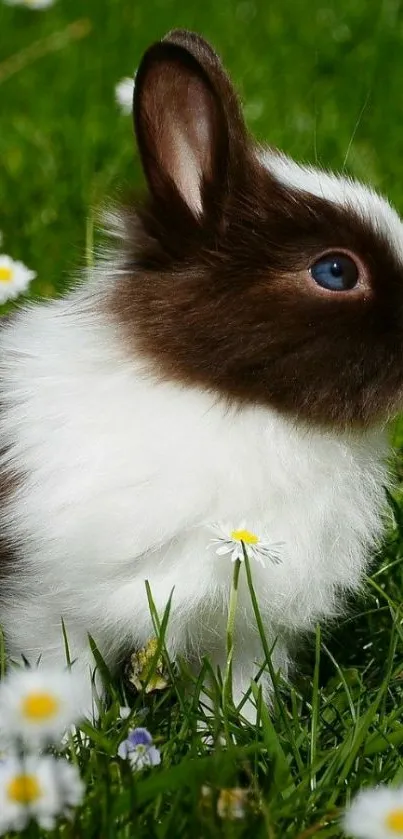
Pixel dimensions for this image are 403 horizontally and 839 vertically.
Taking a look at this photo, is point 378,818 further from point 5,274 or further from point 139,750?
point 5,274

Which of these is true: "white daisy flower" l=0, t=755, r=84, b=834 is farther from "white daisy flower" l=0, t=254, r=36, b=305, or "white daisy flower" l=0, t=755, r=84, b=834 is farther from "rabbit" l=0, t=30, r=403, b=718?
"white daisy flower" l=0, t=254, r=36, b=305

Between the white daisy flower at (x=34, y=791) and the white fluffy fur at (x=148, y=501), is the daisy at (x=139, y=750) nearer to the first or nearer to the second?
the white daisy flower at (x=34, y=791)

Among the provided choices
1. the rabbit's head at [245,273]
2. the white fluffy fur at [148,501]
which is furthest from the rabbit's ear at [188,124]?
the white fluffy fur at [148,501]

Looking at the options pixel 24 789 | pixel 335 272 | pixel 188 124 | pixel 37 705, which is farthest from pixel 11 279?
pixel 24 789

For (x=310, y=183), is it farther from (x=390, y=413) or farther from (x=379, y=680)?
(x=379, y=680)

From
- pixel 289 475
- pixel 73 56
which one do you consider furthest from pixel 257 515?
pixel 73 56

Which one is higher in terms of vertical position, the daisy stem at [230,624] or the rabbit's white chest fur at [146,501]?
the rabbit's white chest fur at [146,501]

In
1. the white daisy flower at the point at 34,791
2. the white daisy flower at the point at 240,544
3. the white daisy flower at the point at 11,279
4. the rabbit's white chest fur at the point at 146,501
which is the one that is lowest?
the white daisy flower at the point at 34,791

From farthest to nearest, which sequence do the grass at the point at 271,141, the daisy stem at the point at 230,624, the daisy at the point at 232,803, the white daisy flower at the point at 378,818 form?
the daisy stem at the point at 230,624 → the grass at the point at 271,141 → the daisy at the point at 232,803 → the white daisy flower at the point at 378,818
